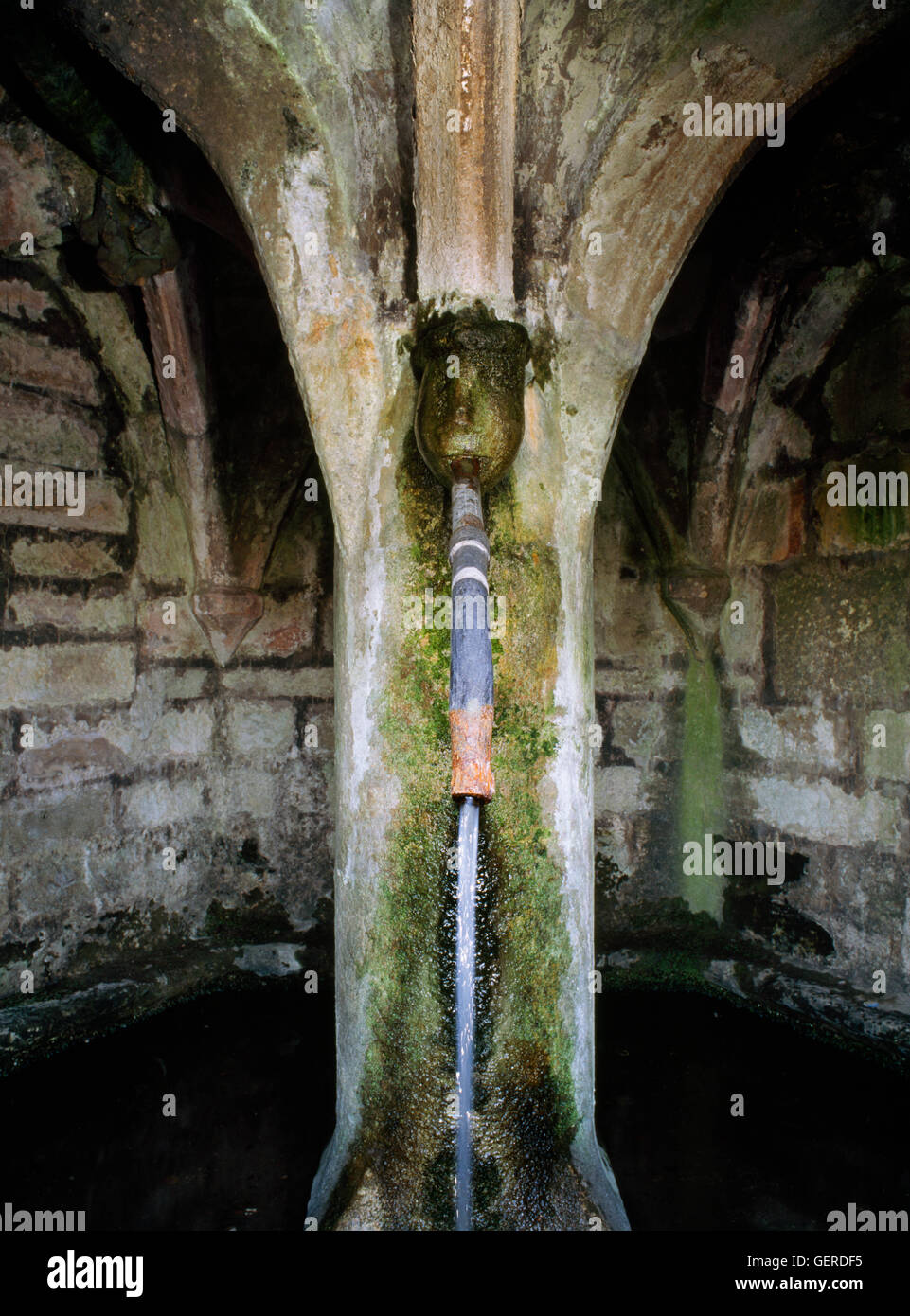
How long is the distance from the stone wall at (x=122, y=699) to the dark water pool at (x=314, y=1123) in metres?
0.32

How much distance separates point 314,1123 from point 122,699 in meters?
1.70

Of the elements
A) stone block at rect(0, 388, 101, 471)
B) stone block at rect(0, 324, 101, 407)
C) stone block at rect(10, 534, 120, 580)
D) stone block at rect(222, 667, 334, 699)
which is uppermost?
stone block at rect(0, 324, 101, 407)

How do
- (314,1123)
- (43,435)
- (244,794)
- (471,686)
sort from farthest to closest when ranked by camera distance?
1. (244,794)
2. (43,435)
3. (314,1123)
4. (471,686)

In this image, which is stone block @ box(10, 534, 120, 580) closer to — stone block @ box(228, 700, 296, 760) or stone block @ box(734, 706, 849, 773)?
stone block @ box(228, 700, 296, 760)

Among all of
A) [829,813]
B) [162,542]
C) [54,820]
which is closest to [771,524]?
[829,813]

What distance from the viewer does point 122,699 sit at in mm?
3488

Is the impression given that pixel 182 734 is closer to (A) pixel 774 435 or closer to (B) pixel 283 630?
(B) pixel 283 630

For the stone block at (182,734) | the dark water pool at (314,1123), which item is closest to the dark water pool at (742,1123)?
the dark water pool at (314,1123)

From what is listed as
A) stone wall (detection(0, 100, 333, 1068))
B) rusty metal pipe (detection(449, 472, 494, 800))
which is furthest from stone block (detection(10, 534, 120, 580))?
rusty metal pipe (detection(449, 472, 494, 800))

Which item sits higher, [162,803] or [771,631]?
[771,631]

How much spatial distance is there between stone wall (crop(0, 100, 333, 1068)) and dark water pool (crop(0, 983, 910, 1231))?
323mm

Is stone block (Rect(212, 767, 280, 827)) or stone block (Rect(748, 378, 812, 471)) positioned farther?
stone block (Rect(212, 767, 280, 827))

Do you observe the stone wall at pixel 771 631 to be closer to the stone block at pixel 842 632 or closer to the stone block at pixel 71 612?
the stone block at pixel 842 632

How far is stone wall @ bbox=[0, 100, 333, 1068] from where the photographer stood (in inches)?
121
